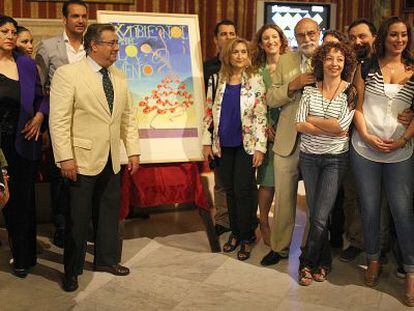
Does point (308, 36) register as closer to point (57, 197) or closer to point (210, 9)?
point (57, 197)

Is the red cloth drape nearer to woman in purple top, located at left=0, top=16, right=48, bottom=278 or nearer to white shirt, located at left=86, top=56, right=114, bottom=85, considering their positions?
woman in purple top, located at left=0, top=16, right=48, bottom=278

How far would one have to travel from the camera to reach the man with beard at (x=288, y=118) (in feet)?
10.2

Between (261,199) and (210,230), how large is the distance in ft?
1.32

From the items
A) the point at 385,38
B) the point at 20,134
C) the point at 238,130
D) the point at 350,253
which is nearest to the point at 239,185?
the point at 238,130

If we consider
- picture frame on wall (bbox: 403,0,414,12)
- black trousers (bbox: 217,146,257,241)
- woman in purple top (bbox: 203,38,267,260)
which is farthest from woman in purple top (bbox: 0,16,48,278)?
picture frame on wall (bbox: 403,0,414,12)

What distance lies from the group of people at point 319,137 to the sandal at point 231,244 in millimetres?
11

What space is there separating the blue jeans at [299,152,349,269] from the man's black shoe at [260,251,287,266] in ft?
0.90

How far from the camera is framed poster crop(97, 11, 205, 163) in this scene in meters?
3.59

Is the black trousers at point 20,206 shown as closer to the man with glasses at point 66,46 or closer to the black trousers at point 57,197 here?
the man with glasses at point 66,46

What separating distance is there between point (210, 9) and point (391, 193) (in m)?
3.92

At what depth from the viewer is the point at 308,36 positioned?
3086mm

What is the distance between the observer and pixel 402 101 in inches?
111

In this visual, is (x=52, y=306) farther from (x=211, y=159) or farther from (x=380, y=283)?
(x=380, y=283)

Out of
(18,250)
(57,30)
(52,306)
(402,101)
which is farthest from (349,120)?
(57,30)
